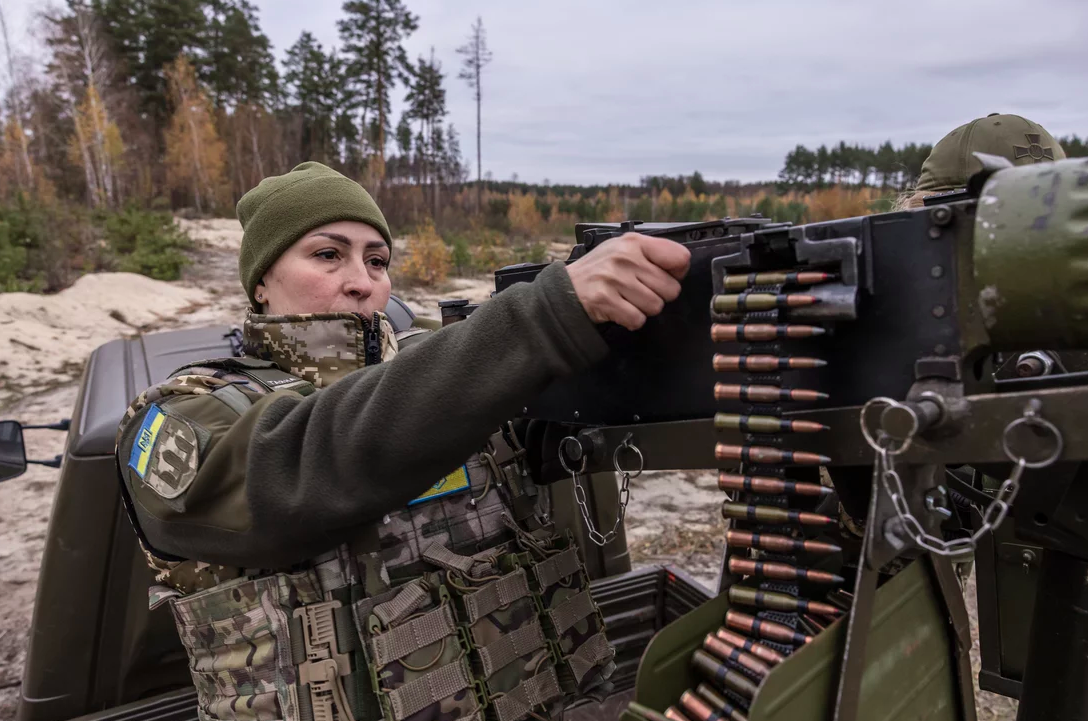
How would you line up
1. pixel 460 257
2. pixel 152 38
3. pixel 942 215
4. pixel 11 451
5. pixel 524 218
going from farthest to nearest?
pixel 524 218 → pixel 152 38 → pixel 460 257 → pixel 11 451 → pixel 942 215

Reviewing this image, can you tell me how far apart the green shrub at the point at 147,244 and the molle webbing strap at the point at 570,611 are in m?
16.8

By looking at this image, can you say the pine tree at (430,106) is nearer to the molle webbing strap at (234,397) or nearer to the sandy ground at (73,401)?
the sandy ground at (73,401)

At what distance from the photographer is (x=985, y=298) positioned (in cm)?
123

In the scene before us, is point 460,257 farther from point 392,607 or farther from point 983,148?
point 392,607

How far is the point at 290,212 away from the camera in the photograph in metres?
2.31

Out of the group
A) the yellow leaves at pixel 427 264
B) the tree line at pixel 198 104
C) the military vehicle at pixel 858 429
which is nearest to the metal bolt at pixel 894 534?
the military vehicle at pixel 858 429

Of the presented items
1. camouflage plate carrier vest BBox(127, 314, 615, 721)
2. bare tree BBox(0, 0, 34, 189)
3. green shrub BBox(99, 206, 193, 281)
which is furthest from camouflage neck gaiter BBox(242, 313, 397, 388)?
bare tree BBox(0, 0, 34, 189)

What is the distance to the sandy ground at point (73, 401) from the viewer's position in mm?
4613

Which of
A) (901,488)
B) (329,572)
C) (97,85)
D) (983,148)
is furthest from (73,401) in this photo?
(97,85)

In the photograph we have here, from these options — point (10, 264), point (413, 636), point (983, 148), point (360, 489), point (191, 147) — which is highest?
point (191, 147)

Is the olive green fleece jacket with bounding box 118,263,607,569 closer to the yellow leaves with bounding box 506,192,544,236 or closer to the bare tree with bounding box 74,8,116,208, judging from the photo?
the bare tree with bounding box 74,8,116,208

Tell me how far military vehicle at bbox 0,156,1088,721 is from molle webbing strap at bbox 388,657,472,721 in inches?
25.6

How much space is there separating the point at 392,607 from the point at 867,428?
4.36 ft

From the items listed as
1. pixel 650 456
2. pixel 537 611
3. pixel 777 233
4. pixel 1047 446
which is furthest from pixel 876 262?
pixel 537 611
